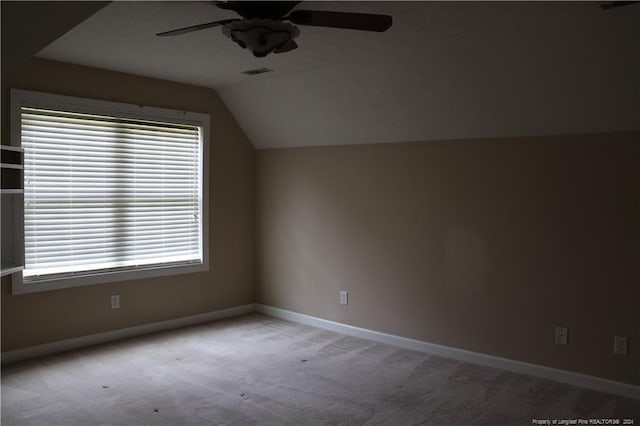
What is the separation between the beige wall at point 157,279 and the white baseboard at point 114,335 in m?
0.04

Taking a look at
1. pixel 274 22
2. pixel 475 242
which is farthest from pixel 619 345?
pixel 274 22

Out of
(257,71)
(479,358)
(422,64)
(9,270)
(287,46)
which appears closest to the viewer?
(287,46)

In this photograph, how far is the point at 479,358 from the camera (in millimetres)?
4105

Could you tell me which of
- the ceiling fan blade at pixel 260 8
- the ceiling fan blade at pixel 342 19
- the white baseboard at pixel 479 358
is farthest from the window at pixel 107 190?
the ceiling fan blade at pixel 342 19

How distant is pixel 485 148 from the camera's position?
4.05 meters

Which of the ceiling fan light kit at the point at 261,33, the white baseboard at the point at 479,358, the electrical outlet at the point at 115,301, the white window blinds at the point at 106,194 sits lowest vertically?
the white baseboard at the point at 479,358

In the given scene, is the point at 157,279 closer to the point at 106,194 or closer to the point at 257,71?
the point at 106,194

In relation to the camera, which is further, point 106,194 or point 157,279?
point 157,279

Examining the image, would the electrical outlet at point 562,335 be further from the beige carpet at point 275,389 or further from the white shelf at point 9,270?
the white shelf at point 9,270

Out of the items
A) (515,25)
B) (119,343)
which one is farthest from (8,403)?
(515,25)

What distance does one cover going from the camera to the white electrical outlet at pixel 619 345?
3482 millimetres

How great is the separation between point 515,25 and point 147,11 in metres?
2.09

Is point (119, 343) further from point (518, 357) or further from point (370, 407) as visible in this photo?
point (518, 357)

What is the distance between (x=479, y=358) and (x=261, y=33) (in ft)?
9.65
